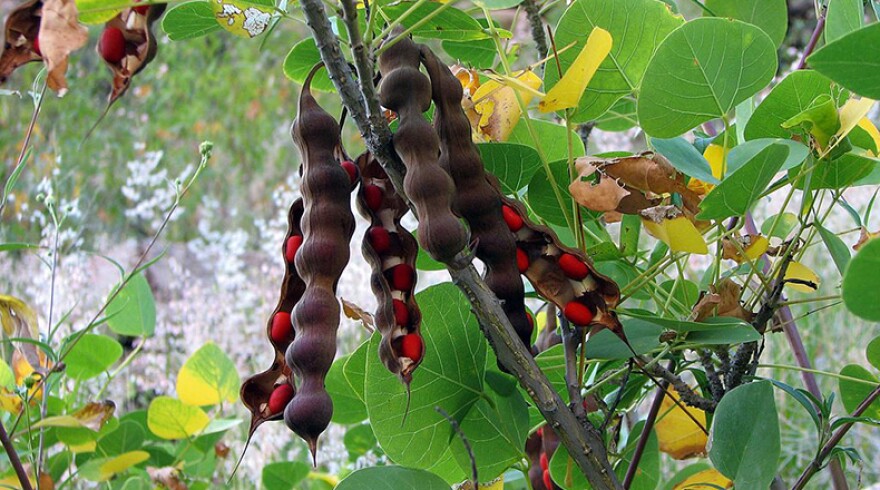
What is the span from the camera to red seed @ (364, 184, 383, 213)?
0.46 meters

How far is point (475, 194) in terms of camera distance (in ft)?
1.44

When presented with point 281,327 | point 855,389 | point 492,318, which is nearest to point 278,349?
point 281,327

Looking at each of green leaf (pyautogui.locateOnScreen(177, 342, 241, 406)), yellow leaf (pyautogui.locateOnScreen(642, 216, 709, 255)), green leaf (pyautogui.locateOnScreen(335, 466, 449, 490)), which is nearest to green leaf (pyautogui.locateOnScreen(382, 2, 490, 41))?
yellow leaf (pyautogui.locateOnScreen(642, 216, 709, 255))

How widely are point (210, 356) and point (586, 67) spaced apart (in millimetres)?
585

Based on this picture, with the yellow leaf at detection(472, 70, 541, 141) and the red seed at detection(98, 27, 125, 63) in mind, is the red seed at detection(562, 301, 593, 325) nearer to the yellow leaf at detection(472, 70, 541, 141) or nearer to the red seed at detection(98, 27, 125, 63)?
the yellow leaf at detection(472, 70, 541, 141)

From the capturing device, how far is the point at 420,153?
15.8 inches

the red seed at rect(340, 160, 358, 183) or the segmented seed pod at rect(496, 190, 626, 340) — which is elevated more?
the red seed at rect(340, 160, 358, 183)

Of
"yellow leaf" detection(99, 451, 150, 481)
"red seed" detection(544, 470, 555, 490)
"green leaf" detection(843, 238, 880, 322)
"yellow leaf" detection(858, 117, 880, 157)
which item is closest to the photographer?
"green leaf" detection(843, 238, 880, 322)

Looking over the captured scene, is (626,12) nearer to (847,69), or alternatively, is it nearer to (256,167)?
(847,69)

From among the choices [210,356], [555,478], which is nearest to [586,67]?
[555,478]

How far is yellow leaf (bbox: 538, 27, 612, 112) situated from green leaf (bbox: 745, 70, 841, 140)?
0.12 metres

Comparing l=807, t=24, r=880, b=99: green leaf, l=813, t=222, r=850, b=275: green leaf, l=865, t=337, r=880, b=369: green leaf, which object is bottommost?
l=865, t=337, r=880, b=369: green leaf

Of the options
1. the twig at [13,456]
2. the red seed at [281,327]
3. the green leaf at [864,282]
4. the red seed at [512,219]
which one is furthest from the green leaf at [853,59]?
the twig at [13,456]

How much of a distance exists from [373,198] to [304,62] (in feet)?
0.52
